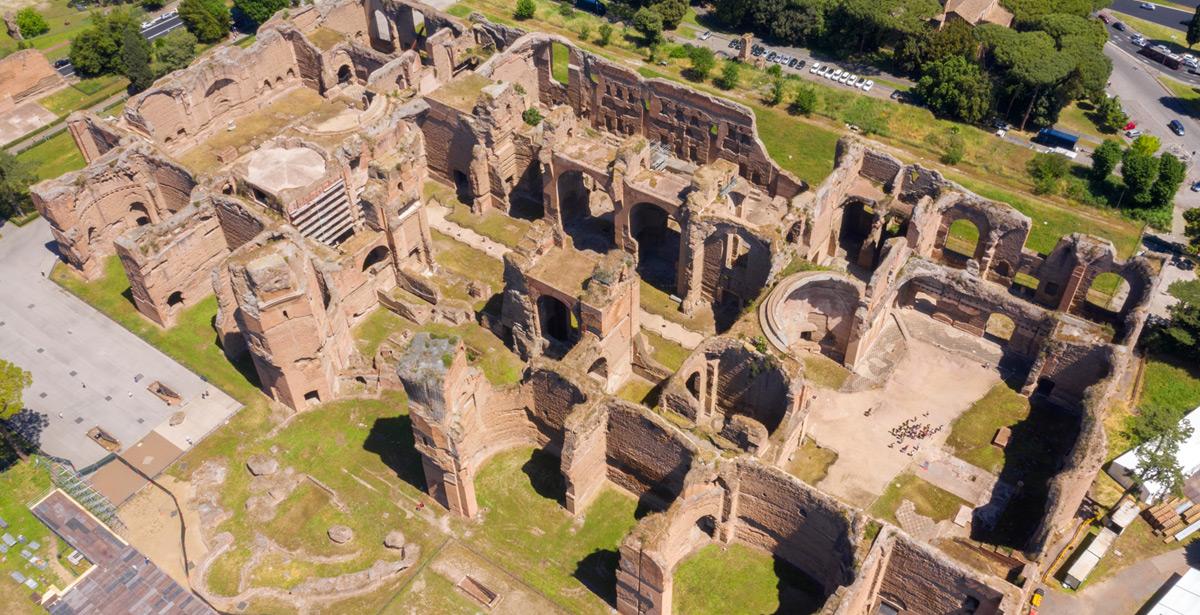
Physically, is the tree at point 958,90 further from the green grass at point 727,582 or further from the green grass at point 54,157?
the green grass at point 54,157

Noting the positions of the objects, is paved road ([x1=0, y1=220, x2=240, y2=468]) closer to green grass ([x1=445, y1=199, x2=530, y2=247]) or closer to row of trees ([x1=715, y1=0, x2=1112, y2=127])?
green grass ([x1=445, y1=199, x2=530, y2=247])

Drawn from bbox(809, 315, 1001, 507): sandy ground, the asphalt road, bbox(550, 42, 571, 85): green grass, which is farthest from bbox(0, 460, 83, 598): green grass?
the asphalt road

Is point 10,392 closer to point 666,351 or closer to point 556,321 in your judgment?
point 556,321

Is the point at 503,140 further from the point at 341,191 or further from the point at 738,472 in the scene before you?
the point at 738,472

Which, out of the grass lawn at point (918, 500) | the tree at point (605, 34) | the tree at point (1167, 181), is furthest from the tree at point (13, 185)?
the tree at point (1167, 181)

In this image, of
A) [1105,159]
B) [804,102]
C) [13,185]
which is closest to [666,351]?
[804,102]
